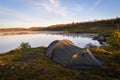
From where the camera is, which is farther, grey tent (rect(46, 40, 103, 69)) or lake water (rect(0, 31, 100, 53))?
lake water (rect(0, 31, 100, 53))

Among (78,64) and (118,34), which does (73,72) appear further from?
(118,34)

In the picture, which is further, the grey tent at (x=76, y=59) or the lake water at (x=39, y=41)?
the lake water at (x=39, y=41)

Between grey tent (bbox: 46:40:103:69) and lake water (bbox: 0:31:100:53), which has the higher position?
grey tent (bbox: 46:40:103:69)

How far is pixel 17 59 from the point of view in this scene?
16.7m

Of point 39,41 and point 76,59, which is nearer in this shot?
point 76,59

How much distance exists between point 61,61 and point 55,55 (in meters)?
1.47

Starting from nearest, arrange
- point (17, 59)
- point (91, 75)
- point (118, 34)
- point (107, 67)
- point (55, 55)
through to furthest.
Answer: point (91, 75), point (107, 67), point (55, 55), point (17, 59), point (118, 34)

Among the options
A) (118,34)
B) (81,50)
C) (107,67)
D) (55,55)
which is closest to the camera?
(107,67)

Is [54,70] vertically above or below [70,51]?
below

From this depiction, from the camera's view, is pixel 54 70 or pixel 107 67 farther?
pixel 107 67

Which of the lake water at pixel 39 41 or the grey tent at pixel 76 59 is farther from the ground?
the grey tent at pixel 76 59

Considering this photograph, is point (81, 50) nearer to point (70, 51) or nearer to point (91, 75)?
point (70, 51)

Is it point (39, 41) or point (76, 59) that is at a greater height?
point (76, 59)

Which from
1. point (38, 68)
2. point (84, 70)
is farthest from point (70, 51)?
point (38, 68)
